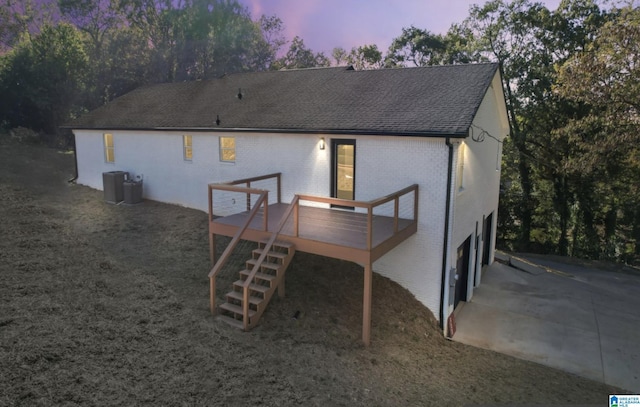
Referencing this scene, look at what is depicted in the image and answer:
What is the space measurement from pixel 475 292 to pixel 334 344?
6.79m

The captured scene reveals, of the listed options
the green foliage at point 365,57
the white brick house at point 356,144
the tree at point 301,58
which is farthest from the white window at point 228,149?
the tree at point 301,58

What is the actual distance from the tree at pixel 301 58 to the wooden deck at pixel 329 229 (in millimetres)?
31282

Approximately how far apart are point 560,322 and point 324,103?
8.62 meters

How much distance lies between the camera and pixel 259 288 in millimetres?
7734

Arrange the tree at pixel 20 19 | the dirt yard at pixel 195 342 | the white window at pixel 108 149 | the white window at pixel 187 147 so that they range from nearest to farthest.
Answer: the dirt yard at pixel 195 342 → the white window at pixel 187 147 → the white window at pixel 108 149 → the tree at pixel 20 19

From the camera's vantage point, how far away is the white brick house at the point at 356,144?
939 cm

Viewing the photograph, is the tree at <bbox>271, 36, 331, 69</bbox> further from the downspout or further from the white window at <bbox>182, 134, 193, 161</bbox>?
the downspout

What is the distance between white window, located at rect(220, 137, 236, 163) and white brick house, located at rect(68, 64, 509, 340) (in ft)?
0.10

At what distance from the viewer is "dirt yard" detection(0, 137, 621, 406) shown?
5.48m

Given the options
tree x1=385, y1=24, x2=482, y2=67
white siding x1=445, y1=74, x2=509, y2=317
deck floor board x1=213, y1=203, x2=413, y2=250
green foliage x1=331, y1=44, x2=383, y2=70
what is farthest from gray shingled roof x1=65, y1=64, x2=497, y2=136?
green foliage x1=331, y1=44, x2=383, y2=70

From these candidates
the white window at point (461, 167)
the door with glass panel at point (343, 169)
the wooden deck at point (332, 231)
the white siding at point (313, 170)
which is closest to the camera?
the wooden deck at point (332, 231)

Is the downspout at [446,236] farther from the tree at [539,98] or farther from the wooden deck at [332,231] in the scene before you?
the tree at [539,98]

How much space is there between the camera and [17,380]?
512cm
